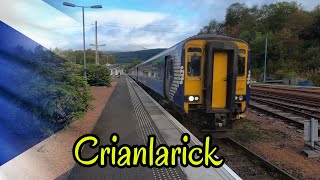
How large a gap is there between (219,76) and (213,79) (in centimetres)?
22

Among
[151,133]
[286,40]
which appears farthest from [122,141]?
[286,40]

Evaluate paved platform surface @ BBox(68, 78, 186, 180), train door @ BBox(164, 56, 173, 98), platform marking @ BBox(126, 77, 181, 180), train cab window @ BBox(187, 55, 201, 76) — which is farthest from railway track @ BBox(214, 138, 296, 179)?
train door @ BBox(164, 56, 173, 98)

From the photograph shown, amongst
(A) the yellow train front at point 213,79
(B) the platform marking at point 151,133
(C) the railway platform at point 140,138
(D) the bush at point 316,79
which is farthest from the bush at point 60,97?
(D) the bush at point 316,79

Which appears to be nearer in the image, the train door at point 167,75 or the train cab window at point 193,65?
the train cab window at point 193,65

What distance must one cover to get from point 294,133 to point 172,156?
6189 millimetres

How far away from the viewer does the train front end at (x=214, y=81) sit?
31.7 ft

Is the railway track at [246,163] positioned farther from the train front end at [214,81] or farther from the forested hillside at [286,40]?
the forested hillside at [286,40]

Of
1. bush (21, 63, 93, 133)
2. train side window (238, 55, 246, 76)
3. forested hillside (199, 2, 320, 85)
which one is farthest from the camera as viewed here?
forested hillside (199, 2, 320, 85)

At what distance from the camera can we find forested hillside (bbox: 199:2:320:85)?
51219 mm

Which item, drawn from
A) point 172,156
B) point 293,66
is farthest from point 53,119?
point 293,66

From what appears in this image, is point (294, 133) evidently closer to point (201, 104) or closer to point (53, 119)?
point (201, 104)

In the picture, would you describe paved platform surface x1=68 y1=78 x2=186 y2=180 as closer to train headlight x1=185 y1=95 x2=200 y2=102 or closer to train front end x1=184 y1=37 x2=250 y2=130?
train headlight x1=185 y1=95 x2=200 y2=102

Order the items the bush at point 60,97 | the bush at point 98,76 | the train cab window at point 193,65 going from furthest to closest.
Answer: the bush at point 98,76
the train cab window at point 193,65
the bush at point 60,97

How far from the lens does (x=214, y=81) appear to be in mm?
9789
